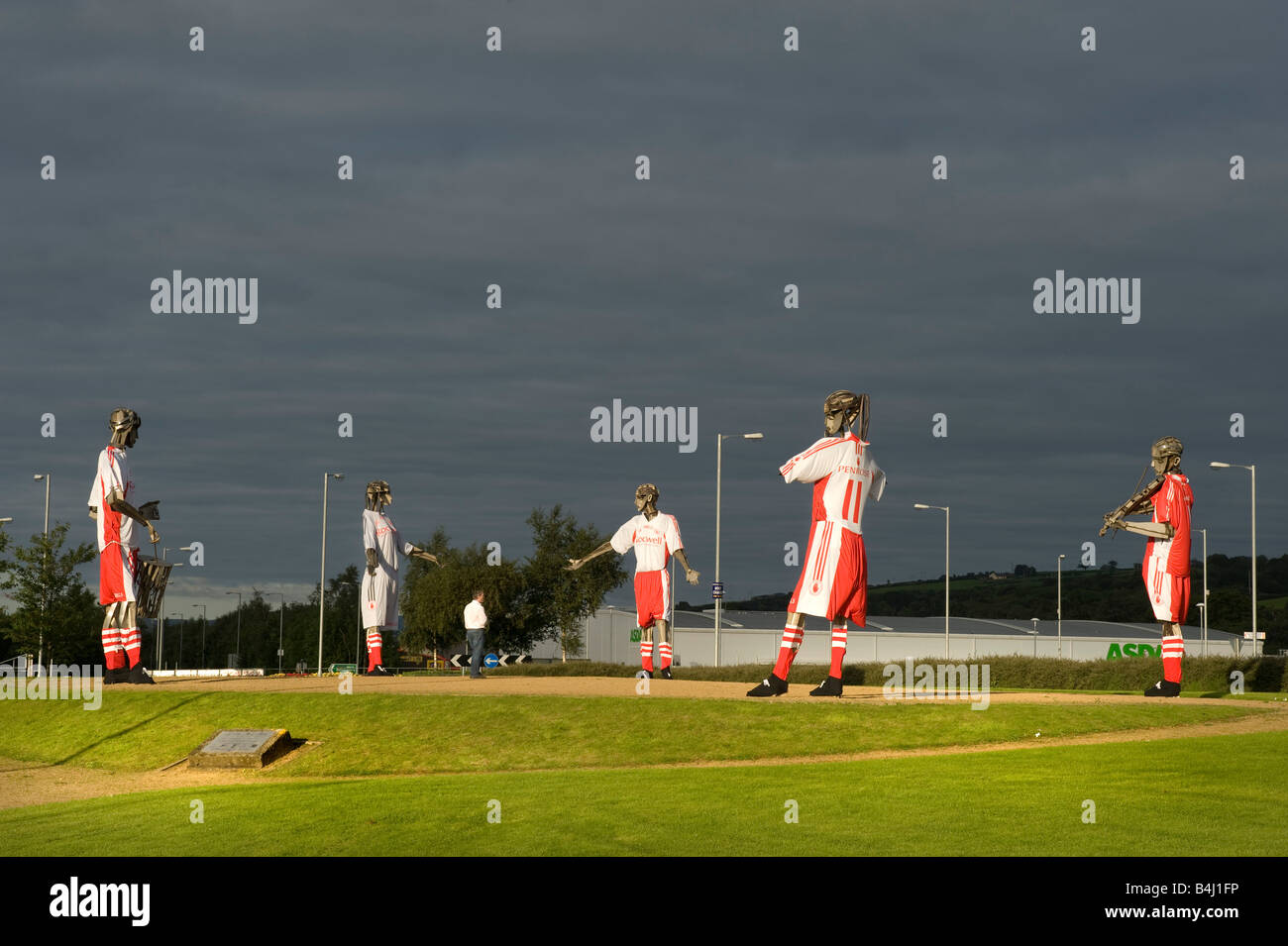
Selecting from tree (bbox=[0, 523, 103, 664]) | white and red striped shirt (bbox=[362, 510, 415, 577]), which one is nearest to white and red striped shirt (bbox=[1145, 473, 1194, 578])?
white and red striped shirt (bbox=[362, 510, 415, 577])

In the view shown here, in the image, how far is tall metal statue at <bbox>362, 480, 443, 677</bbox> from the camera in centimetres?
2798

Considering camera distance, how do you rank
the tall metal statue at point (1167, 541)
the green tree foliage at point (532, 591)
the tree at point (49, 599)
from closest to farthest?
the tall metal statue at point (1167, 541) → the tree at point (49, 599) → the green tree foliage at point (532, 591)

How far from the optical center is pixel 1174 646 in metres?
20.9

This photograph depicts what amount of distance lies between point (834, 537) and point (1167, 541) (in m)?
5.87

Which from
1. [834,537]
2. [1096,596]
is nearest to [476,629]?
[834,537]

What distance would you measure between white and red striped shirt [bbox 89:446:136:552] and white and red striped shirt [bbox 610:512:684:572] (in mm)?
9224

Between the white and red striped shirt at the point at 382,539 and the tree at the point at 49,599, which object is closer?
the white and red striped shirt at the point at 382,539

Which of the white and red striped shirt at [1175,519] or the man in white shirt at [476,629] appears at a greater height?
the white and red striped shirt at [1175,519]

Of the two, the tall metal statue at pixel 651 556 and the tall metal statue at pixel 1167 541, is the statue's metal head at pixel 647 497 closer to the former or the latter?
the tall metal statue at pixel 651 556

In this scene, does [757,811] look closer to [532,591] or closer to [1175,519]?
[1175,519]

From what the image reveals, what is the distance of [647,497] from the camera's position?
80.4ft

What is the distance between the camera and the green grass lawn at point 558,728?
17281mm

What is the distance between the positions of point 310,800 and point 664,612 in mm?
11493

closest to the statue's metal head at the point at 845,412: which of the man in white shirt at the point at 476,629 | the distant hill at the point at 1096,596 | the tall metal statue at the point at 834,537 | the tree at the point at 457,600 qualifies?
the tall metal statue at the point at 834,537
